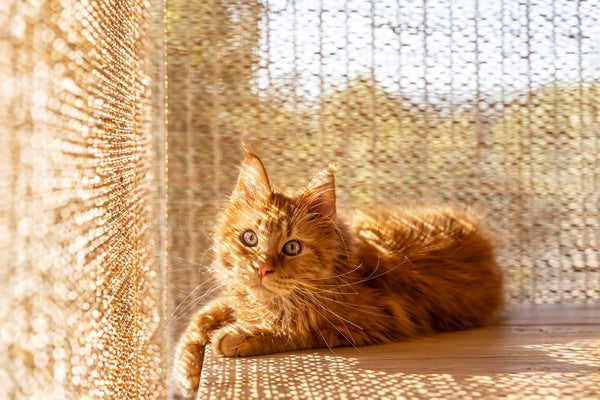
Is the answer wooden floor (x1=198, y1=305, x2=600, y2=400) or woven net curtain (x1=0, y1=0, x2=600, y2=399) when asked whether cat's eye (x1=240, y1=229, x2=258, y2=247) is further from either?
woven net curtain (x1=0, y1=0, x2=600, y2=399)

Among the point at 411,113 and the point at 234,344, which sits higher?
the point at 411,113

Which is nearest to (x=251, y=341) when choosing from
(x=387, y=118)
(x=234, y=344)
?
(x=234, y=344)

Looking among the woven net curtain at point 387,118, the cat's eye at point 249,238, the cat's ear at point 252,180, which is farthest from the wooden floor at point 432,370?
the woven net curtain at point 387,118

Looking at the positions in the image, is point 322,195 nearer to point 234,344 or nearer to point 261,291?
point 261,291

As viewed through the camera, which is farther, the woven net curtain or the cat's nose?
the woven net curtain

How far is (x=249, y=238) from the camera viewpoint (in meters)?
1.35

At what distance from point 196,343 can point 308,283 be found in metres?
0.31

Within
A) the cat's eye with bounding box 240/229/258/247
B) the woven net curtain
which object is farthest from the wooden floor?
the woven net curtain

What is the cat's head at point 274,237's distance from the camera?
4.26ft

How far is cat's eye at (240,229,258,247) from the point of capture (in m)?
1.34

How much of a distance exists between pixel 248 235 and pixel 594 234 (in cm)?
123

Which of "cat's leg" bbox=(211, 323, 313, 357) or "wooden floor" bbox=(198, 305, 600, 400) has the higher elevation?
"cat's leg" bbox=(211, 323, 313, 357)

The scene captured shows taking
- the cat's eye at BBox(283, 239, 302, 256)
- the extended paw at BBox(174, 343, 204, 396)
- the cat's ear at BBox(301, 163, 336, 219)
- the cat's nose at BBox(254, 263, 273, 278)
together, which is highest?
the cat's ear at BBox(301, 163, 336, 219)

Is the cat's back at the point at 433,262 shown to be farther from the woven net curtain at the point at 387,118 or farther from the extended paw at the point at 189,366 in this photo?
the extended paw at the point at 189,366
